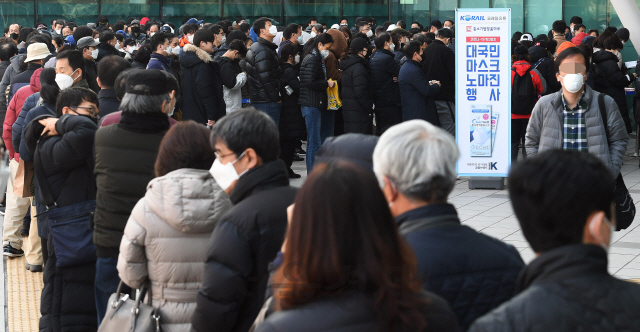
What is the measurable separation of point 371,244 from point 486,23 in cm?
808

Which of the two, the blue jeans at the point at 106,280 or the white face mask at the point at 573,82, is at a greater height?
the white face mask at the point at 573,82

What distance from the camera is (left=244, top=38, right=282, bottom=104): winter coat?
9891mm

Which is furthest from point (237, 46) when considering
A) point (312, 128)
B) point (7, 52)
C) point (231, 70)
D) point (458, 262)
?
point (458, 262)

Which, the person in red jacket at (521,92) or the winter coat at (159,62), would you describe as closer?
the winter coat at (159,62)

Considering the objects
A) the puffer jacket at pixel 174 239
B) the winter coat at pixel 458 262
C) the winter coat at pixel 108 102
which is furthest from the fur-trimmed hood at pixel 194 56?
the winter coat at pixel 458 262

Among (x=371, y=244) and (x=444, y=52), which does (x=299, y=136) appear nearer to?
(x=444, y=52)

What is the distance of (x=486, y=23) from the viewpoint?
31.0ft

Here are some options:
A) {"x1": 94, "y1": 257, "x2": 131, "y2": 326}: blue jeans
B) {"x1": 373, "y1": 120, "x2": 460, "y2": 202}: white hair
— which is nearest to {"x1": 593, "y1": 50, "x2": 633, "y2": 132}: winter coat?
{"x1": 94, "y1": 257, "x2": 131, "y2": 326}: blue jeans

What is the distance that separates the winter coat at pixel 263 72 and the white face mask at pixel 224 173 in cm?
671

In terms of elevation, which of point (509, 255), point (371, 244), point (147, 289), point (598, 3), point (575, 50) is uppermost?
point (598, 3)

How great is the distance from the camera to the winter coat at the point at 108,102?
18.7 feet

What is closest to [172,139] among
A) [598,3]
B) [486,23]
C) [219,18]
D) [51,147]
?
[51,147]

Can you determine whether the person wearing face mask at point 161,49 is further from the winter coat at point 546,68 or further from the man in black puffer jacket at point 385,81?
the winter coat at point 546,68

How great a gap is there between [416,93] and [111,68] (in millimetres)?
5397
